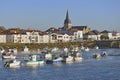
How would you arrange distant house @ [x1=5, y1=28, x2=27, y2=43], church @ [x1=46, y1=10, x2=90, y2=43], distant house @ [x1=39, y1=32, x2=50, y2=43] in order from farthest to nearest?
church @ [x1=46, y1=10, x2=90, y2=43] < distant house @ [x1=39, y1=32, x2=50, y2=43] < distant house @ [x1=5, y1=28, x2=27, y2=43]

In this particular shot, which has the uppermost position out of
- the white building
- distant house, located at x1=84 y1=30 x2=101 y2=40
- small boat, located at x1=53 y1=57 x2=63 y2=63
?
distant house, located at x1=84 y1=30 x2=101 y2=40

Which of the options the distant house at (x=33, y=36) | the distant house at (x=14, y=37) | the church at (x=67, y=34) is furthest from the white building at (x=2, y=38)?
the church at (x=67, y=34)

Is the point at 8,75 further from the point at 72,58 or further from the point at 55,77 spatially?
the point at 72,58

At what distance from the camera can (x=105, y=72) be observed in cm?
5128

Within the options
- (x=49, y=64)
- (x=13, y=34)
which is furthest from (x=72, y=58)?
(x=13, y=34)

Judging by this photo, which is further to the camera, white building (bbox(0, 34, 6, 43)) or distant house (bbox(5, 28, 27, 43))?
white building (bbox(0, 34, 6, 43))

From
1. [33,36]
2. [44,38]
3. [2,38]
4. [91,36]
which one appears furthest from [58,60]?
[91,36]

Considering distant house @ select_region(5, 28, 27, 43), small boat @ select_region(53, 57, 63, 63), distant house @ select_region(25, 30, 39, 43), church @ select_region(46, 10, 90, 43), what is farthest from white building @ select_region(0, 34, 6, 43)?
small boat @ select_region(53, 57, 63, 63)

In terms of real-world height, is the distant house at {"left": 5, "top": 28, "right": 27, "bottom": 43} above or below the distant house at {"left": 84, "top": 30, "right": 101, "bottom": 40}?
below

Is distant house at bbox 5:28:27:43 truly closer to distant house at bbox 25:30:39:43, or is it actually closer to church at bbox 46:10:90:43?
distant house at bbox 25:30:39:43

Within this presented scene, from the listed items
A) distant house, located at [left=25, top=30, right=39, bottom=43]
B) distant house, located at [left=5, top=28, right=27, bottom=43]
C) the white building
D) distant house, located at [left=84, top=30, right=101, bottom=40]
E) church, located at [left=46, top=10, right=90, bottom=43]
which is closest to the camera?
distant house, located at [left=5, top=28, right=27, bottom=43]

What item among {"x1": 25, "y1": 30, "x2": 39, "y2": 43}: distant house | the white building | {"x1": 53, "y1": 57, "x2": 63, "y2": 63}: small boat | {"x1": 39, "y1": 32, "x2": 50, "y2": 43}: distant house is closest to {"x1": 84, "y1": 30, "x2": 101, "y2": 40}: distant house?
{"x1": 39, "y1": 32, "x2": 50, "y2": 43}: distant house

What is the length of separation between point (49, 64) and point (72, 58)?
7.18 meters

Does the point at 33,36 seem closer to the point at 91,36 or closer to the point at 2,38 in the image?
the point at 2,38
